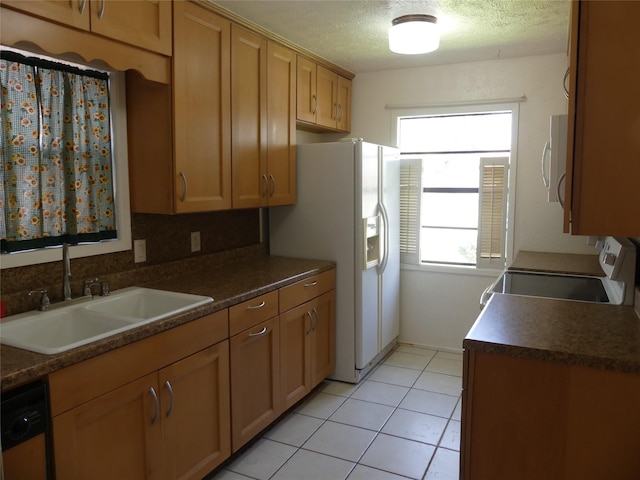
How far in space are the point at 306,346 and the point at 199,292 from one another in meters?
0.89

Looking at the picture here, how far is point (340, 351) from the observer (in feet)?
11.2

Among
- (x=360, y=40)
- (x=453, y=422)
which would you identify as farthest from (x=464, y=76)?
(x=453, y=422)

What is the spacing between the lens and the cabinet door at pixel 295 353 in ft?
9.14

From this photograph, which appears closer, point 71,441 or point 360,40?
point 71,441

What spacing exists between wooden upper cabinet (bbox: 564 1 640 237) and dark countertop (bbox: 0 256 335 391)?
1471 mm

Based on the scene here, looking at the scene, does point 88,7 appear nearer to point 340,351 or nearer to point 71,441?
point 71,441

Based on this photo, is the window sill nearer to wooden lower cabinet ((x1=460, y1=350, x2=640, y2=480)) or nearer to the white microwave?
the white microwave

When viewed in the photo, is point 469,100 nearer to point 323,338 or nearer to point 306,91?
point 306,91

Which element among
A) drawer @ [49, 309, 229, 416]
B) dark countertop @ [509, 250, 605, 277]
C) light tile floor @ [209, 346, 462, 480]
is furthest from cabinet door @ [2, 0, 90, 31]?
dark countertop @ [509, 250, 605, 277]

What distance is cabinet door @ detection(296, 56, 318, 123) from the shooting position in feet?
11.1

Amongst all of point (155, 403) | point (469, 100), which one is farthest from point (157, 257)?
point (469, 100)

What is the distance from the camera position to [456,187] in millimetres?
3887

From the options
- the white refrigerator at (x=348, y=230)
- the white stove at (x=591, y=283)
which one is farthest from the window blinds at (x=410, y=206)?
the white stove at (x=591, y=283)

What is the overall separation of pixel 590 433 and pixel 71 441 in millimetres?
1609
